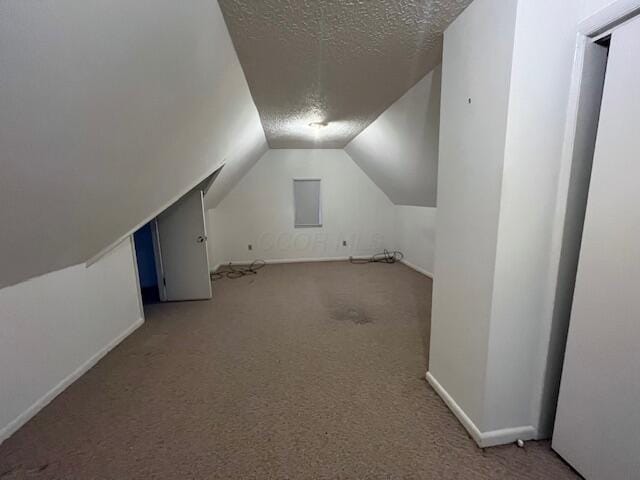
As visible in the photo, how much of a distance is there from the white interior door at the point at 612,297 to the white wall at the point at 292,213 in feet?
13.2

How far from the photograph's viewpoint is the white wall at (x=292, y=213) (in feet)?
15.5

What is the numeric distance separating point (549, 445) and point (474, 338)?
0.61 metres

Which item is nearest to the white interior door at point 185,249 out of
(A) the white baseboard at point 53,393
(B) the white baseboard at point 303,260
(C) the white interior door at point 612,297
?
(A) the white baseboard at point 53,393

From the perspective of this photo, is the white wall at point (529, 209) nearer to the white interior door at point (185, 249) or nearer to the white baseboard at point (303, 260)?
the white interior door at point (185, 249)

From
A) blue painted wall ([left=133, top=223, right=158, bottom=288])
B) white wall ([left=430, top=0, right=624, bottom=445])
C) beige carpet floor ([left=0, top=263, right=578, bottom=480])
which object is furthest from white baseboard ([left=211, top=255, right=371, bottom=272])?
white wall ([left=430, top=0, right=624, bottom=445])

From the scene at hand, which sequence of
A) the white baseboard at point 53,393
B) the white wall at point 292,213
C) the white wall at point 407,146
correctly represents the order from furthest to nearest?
the white wall at point 292,213 < the white wall at point 407,146 < the white baseboard at point 53,393

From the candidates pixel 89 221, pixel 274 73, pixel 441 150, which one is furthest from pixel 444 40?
pixel 89 221

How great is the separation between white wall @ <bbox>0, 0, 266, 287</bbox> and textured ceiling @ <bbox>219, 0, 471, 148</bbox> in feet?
0.58

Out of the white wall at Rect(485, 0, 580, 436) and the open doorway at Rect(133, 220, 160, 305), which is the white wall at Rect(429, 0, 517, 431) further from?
the open doorway at Rect(133, 220, 160, 305)

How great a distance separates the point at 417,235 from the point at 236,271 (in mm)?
3014

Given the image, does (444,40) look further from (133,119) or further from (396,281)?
→ (396,281)

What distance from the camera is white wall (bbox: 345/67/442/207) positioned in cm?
208

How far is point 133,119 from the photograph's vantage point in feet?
3.71

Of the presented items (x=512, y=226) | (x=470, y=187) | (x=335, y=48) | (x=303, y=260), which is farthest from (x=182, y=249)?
(x=512, y=226)
